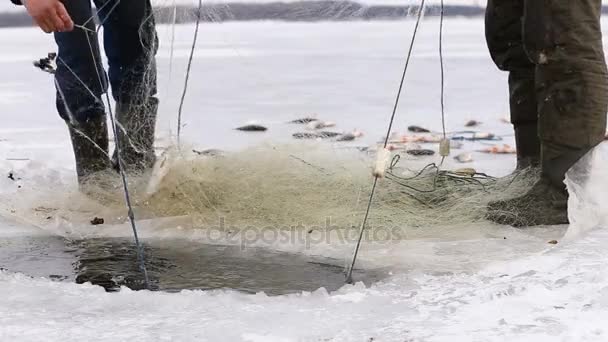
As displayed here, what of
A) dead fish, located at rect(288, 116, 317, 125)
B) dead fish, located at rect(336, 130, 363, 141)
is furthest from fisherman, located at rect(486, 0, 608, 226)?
dead fish, located at rect(288, 116, 317, 125)

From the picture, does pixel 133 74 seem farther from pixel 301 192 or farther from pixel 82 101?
pixel 301 192

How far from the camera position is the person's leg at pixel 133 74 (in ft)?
10.2

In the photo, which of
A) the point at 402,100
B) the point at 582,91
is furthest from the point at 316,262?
the point at 402,100

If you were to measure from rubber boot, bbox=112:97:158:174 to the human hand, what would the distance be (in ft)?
2.24

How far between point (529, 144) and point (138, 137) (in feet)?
4.56

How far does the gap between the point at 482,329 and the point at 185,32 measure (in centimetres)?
180

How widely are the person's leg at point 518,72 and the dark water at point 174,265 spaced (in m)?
0.97

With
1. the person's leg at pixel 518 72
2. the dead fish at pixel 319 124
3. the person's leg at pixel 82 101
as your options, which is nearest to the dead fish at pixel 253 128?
the dead fish at pixel 319 124

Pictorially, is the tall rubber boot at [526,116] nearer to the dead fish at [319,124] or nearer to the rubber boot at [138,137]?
the rubber boot at [138,137]

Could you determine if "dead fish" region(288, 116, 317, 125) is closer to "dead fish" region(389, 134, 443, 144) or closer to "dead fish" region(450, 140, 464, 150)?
"dead fish" region(389, 134, 443, 144)

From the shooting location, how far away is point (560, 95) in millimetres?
2535

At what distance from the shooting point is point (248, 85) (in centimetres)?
596

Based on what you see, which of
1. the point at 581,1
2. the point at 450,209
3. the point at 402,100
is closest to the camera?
the point at 581,1

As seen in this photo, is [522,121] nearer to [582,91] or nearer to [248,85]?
[582,91]
